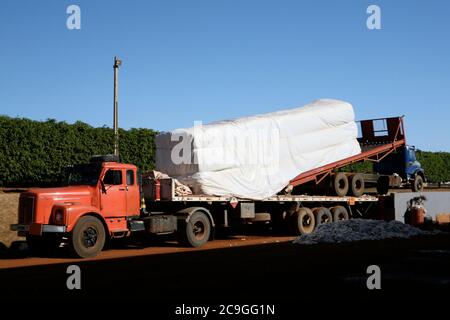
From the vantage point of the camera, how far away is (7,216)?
788 inches

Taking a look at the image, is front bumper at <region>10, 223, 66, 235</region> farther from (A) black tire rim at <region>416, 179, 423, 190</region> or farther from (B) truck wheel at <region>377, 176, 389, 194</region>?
(A) black tire rim at <region>416, 179, 423, 190</region>

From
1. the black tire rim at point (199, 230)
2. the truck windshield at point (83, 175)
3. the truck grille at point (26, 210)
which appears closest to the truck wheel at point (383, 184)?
the black tire rim at point (199, 230)

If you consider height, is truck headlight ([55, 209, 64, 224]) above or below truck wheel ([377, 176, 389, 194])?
below

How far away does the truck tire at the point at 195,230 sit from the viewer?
53.3 feet

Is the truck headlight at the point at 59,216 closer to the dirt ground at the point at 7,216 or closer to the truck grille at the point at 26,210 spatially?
the truck grille at the point at 26,210

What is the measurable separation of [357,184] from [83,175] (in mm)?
12293

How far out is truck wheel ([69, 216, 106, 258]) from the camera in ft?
44.5

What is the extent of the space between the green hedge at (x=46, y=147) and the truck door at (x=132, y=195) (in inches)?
368

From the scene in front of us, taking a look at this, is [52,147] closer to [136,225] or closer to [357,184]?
[136,225]

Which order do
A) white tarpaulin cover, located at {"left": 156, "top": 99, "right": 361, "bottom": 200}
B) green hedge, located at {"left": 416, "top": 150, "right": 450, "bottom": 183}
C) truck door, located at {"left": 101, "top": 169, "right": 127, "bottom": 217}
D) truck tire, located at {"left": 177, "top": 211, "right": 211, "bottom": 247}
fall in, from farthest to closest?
green hedge, located at {"left": 416, "top": 150, "right": 450, "bottom": 183}
white tarpaulin cover, located at {"left": 156, "top": 99, "right": 361, "bottom": 200}
truck tire, located at {"left": 177, "top": 211, "right": 211, "bottom": 247}
truck door, located at {"left": 101, "top": 169, "right": 127, "bottom": 217}

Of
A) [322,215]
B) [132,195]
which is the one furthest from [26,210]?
[322,215]

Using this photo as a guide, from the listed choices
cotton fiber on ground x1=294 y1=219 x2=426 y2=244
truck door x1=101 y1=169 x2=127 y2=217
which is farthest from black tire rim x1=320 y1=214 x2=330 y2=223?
truck door x1=101 y1=169 x2=127 y2=217

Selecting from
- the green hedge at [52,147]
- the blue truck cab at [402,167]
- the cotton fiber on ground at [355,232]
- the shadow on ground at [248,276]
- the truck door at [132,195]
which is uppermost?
the green hedge at [52,147]

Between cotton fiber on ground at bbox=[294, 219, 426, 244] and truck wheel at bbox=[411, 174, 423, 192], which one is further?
truck wheel at bbox=[411, 174, 423, 192]
